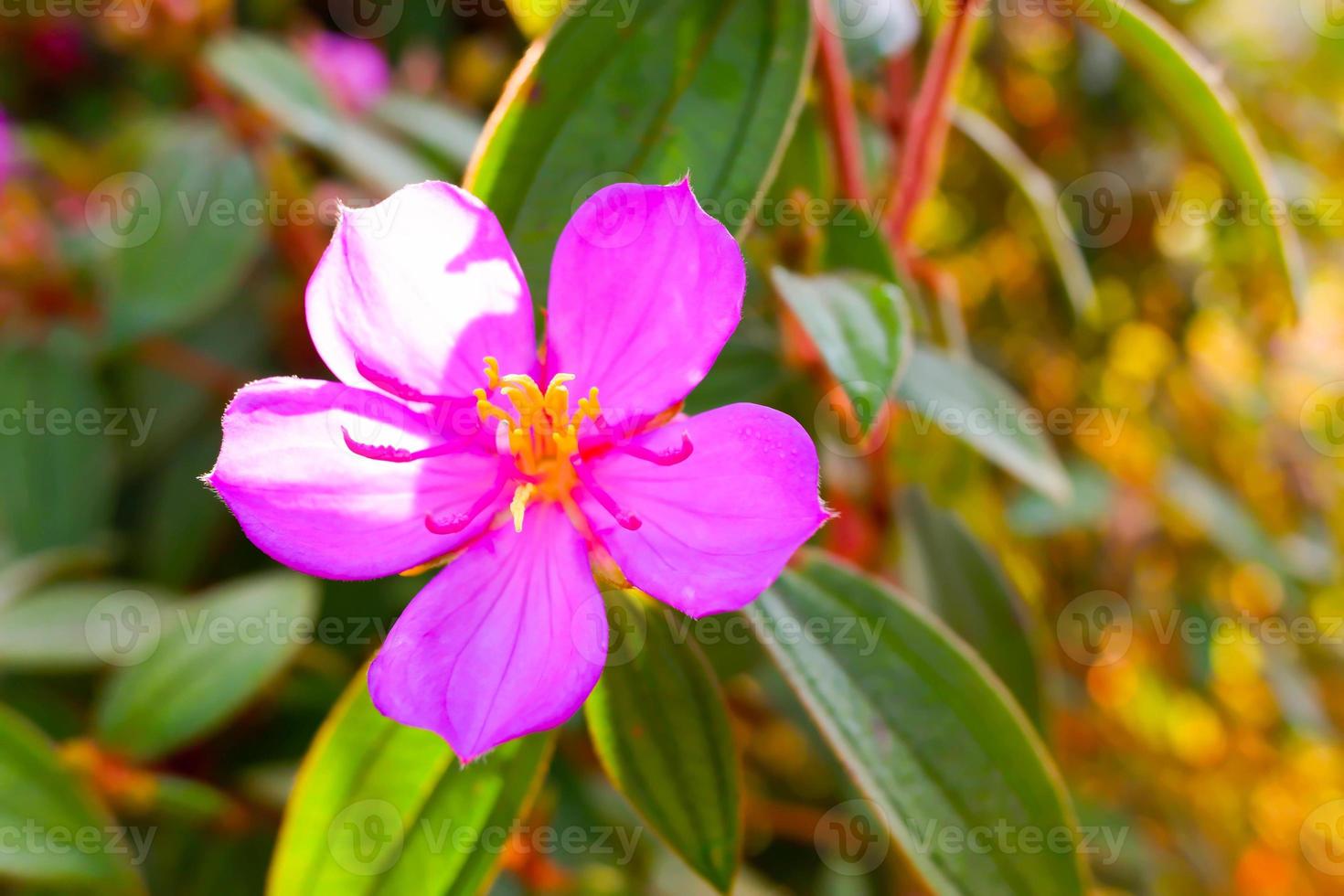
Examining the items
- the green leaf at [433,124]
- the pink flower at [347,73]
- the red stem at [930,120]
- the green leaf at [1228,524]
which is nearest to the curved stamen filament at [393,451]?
the red stem at [930,120]

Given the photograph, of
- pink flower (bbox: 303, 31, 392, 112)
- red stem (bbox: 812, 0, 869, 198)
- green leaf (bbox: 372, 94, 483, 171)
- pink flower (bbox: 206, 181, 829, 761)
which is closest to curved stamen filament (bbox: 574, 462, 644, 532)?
pink flower (bbox: 206, 181, 829, 761)

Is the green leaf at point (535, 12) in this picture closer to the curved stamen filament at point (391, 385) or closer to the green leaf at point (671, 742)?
the curved stamen filament at point (391, 385)

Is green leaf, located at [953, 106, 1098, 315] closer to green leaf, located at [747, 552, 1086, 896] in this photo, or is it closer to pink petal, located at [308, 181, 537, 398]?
green leaf, located at [747, 552, 1086, 896]

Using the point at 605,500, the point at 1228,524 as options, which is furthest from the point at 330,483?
the point at 1228,524

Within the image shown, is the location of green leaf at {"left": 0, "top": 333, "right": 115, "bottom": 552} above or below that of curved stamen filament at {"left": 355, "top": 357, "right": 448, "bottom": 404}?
below

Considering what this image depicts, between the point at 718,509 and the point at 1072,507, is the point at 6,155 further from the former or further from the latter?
the point at 1072,507

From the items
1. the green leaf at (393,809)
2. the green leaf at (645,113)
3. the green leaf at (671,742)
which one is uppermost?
the green leaf at (645,113)
